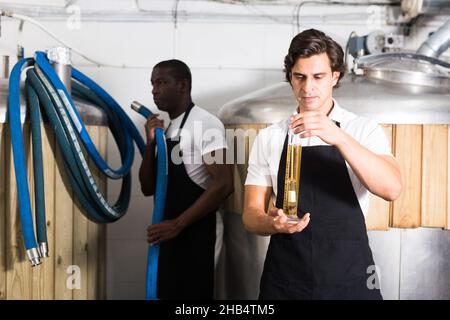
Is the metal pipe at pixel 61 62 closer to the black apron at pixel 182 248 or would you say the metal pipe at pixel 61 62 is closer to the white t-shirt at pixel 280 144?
the black apron at pixel 182 248

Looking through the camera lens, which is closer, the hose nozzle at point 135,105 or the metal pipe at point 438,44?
the hose nozzle at point 135,105

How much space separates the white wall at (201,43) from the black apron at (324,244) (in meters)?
1.29

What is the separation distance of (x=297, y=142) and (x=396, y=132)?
2.05ft

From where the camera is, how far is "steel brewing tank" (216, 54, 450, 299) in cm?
179

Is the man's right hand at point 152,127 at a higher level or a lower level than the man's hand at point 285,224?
higher

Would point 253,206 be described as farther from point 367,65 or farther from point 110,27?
point 110,27

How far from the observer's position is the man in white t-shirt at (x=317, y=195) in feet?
3.94

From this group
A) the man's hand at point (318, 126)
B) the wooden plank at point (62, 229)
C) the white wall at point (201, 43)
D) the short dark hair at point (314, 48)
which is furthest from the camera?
the white wall at point (201, 43)

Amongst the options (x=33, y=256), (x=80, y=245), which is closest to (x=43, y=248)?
(x=33, y=256)

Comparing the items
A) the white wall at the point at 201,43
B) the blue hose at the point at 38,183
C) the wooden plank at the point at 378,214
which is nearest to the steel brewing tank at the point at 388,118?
the wooden plank at the point at 378,214

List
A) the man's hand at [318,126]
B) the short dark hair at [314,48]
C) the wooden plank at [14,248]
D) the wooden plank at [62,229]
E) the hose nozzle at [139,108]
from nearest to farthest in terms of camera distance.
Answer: the man's hand at [318,126] < the short dark hair at [314,48] < the wooden plank at [14,248] < the wooden plank at [62,229] < the hose nozzle at [139,108]

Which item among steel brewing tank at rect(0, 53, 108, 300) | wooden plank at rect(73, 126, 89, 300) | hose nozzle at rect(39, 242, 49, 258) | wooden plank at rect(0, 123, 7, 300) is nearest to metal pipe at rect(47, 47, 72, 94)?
steel brewing tank at rect(0, 53, 108, 300)

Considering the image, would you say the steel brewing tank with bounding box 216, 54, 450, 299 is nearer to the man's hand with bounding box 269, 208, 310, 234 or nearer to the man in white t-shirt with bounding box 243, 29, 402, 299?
the man in white t-shirt with bounding box 243, 29, 402, 299

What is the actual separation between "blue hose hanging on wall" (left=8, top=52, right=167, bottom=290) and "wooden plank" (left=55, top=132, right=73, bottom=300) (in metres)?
0.03
